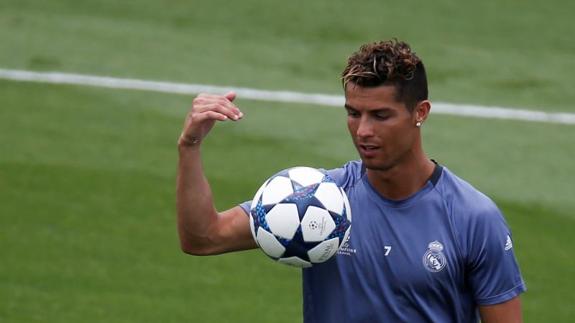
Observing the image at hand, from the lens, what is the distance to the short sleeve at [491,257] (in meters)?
5.88

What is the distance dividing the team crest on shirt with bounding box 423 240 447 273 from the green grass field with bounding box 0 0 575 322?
3.98 metres

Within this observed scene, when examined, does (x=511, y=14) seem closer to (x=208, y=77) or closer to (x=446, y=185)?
(x=208, y=77)

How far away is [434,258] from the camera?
5941mm

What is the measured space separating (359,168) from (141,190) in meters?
5.53

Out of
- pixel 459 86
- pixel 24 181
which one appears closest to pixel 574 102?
pixel 459 86

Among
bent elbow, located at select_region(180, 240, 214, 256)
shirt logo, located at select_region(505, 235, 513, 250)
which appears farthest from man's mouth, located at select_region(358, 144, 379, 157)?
bent elbow, located at select_region(180, 240, 214, 256)

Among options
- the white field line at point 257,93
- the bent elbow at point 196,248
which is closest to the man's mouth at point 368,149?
the bent elbow at point 196,248

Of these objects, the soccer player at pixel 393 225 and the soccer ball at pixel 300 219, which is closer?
the soccer ball at pixel 300 219

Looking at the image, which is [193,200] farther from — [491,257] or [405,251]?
[491,257]

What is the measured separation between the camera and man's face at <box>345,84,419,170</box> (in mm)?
5812

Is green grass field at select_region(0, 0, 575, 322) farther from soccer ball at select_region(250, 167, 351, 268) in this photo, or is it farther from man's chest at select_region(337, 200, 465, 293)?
soccer ball at select_region(250, 167, 351, 268)

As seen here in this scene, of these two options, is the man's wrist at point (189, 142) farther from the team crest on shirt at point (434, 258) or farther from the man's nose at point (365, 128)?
the team crest on shirt at point (434, 258)

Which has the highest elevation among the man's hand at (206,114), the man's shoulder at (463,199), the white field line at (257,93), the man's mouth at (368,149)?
the white field line at (257,93)

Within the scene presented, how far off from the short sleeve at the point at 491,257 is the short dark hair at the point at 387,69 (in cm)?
64
